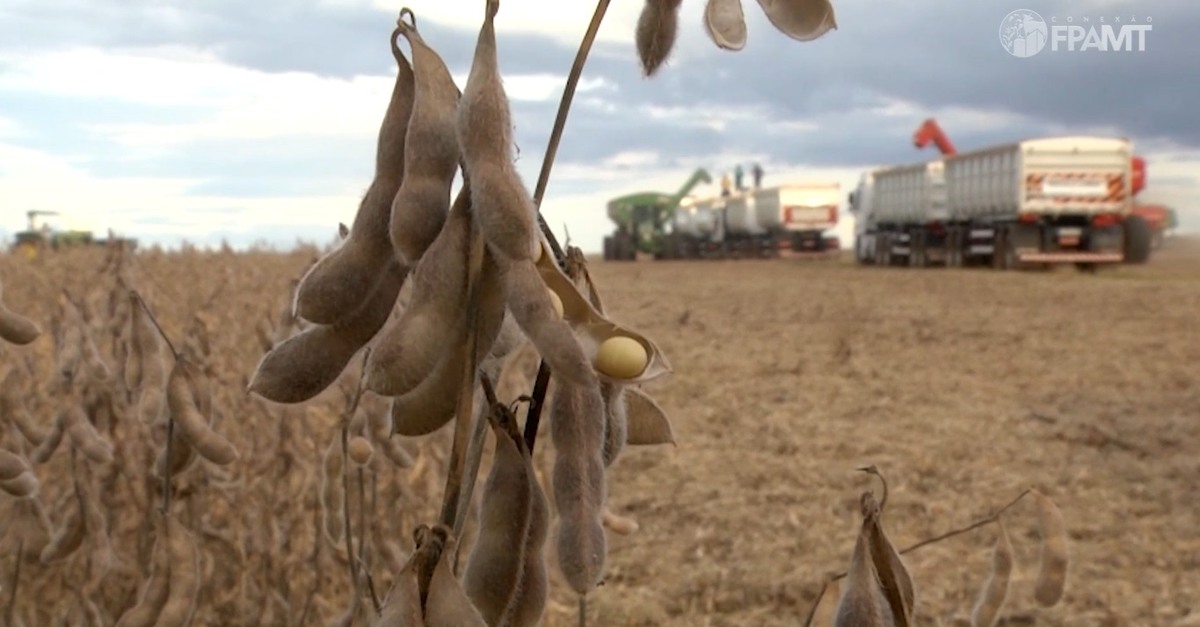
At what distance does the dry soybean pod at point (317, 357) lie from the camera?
96 centimetres

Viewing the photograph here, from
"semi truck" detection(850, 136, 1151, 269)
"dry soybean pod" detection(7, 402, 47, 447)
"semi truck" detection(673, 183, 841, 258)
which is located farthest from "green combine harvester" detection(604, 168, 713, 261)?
"dry soybean pod" detection(7, 402, 47, 447)

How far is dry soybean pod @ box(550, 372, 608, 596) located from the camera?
1015 mm

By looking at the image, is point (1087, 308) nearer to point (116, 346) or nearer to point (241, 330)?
point (241, 330)

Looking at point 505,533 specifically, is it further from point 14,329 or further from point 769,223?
point 769,223

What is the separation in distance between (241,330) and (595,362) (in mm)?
6218

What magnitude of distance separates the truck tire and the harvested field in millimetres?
12576

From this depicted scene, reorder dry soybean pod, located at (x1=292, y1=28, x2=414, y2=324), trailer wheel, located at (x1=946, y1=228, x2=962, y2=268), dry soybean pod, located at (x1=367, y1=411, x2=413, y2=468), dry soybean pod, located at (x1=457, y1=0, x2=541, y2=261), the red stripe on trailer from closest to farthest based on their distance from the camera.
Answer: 1. dry soybean pod, located at (x1=457, y1=0, x2=541, y2=261)
2. dry soybean pod, located at (x1=292, y1=28, x2=414, y2=324)
3. dry soybean pod, located at (x1=367, y1=411, x2=413, y2=468)
4. the red stripe on trailer
5. trailer wheel, located at (x1=946, y1=228, x2=962, y2=268)

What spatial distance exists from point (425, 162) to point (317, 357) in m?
0.18

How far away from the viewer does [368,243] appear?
3.08 ft

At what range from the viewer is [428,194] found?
879mm

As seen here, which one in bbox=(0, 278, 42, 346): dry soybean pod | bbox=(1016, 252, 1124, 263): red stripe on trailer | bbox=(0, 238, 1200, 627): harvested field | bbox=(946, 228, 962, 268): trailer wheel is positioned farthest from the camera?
bbox=(946, 228, 962, 268): trailer wheel

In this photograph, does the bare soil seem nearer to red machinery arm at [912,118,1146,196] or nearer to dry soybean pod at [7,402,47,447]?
dry soybean pod at [7,402,47,447]

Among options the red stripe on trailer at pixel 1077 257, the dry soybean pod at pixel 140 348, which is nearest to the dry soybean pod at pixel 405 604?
the dry soybean pod at pixel 140 348

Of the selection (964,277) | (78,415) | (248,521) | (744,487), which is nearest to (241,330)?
(744,487)
